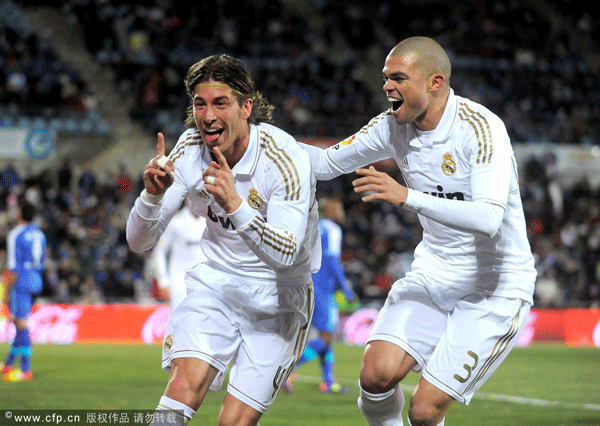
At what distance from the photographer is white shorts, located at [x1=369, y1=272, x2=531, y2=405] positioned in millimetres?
5297

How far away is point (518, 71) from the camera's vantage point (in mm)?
28203

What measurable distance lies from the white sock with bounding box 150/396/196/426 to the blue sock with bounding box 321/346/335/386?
5898 mm

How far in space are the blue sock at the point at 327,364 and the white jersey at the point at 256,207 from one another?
Answer: 17.7ft

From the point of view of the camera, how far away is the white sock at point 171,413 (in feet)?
15.5

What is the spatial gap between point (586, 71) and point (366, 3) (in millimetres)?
7160

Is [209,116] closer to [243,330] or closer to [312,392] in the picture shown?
[243,330]

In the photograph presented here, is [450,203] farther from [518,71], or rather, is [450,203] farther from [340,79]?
[518,71]

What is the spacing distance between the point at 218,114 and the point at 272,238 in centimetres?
75

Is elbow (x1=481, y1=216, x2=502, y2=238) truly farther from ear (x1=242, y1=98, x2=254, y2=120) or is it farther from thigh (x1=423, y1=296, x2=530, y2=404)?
ear (x1=242, y1=98, x2=254, y2=120)

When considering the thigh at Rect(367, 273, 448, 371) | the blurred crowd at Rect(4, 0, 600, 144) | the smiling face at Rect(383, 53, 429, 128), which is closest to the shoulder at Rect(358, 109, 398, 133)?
the smiling face at Rect(383, 53, 429, 128)

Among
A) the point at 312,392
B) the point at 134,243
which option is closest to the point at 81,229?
the point at 312,392

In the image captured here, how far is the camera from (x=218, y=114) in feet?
16.0

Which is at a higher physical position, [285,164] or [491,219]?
[285,164]

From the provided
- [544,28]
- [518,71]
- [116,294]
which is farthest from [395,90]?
[544,28]
